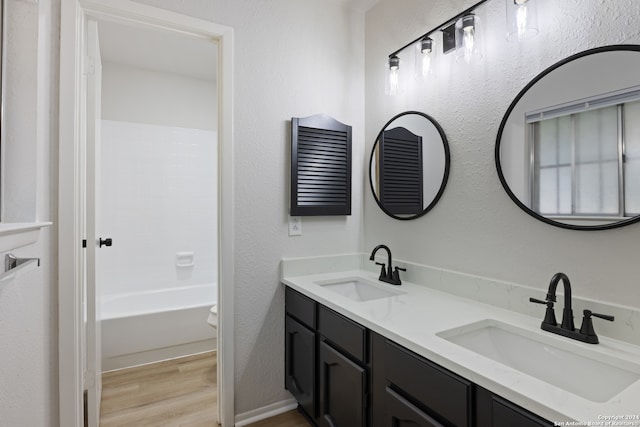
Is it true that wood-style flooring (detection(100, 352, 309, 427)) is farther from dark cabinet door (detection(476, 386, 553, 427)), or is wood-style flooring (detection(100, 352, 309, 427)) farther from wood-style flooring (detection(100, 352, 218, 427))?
dark cabinet door (detection(476, 386, 553, 427))

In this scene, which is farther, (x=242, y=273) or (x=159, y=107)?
(x=159, y=107)

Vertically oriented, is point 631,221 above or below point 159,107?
below

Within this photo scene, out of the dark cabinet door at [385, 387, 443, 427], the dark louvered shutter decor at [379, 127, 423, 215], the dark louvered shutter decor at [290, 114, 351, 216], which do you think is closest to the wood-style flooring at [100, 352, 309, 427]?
the dark cabinet door at [385, 387, 443, 427]

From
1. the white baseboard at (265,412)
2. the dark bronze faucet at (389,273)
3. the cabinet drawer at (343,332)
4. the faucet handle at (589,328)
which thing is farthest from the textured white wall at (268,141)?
the faucet handle at (589,328)

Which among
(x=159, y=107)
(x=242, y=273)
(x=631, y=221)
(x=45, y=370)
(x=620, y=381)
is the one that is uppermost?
(x=159, y=107)

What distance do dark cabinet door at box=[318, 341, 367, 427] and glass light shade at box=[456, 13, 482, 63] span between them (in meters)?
1.48

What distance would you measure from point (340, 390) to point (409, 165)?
1.26 meters

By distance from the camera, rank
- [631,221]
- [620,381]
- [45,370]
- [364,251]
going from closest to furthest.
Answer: [620,381], [631,221], [45,370], [364,251]

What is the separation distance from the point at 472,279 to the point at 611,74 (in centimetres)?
93

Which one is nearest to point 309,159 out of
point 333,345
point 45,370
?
point 333,345

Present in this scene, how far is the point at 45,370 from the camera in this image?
4.35 ft

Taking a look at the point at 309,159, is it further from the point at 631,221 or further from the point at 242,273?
the point at 631,221

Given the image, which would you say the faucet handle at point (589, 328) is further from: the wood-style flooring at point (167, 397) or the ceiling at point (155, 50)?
the ceiling at point (155, 50)

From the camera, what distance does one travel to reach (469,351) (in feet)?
3.13
